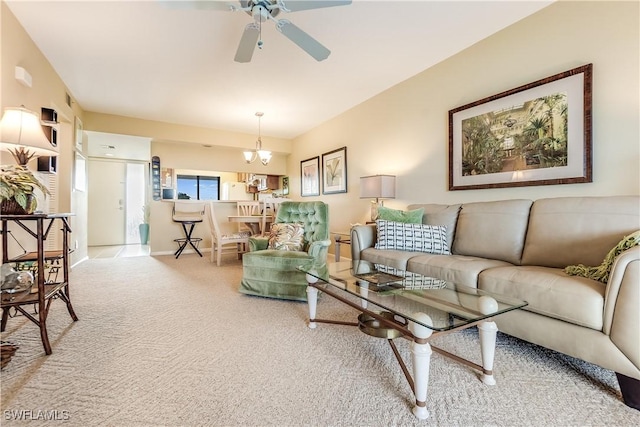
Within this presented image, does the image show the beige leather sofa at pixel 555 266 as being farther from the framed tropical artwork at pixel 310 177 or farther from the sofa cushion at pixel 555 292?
the framed tropical artwork at pixel 310 177

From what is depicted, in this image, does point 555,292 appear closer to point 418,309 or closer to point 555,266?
point 555,266

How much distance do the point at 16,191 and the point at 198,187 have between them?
20.6ft

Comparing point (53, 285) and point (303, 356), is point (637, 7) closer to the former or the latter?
point (303, 356)

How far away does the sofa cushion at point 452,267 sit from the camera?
1984 millimetres

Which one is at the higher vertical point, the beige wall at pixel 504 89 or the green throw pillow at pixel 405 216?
the beige wall at pixel 504 89

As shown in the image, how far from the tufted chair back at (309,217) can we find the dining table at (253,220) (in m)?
1.31

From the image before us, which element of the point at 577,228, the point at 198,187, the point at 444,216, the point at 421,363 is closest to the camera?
the point at 421,363

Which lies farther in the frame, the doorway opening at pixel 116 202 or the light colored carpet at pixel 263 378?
the doorway opening at pixel 116 202

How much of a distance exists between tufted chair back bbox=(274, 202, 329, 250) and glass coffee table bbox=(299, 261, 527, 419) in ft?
3.17

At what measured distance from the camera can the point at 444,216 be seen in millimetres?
2875

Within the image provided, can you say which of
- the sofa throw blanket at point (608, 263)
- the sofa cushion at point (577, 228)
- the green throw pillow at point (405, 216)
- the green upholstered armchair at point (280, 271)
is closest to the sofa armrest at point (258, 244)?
the green upholstered armchair at point (280, 271)

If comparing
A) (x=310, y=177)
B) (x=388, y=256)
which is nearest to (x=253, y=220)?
(x=310, y=177)

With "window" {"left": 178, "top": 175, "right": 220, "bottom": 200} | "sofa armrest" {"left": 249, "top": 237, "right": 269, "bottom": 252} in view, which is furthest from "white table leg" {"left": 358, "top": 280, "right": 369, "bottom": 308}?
"window" {"left": 178, "top": 175, "right": 220, "bottom": 200}

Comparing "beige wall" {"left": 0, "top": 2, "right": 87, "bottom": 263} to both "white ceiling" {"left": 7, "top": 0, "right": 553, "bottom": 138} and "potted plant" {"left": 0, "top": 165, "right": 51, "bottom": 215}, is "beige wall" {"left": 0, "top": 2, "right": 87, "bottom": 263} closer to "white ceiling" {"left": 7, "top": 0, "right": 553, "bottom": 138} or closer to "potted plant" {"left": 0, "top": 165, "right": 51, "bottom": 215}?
"white ceiling" {"left": 7, "top": 0, "right": 553, "bottom": 138}
